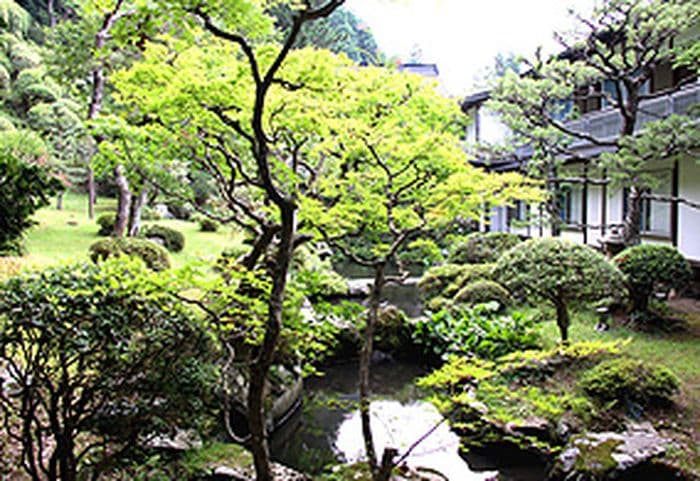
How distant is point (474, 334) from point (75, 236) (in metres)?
13.5

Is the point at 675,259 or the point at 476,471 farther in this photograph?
the point at 675,259

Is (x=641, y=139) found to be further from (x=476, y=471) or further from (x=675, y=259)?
(x=476, y=471)

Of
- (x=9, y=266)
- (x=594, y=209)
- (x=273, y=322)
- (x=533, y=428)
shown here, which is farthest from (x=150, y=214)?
(x=273, y=322)

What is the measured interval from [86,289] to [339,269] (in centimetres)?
2048

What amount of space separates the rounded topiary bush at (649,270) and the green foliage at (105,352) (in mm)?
8360

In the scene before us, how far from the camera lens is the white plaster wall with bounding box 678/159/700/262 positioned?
13.1 m

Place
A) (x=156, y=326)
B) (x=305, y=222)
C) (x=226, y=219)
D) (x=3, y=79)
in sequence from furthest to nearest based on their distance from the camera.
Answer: (x=3, y=79) < (x=305, y=222) < (x=226, y=219) < (x=156, y=326)

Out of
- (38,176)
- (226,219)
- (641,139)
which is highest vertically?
(641,139)

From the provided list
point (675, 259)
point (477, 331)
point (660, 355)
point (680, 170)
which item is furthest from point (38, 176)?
point (680, 170)

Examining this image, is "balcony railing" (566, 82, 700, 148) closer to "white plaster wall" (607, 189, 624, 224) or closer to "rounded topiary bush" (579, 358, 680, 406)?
"white plaster wall" (607, 189, 624, 224)

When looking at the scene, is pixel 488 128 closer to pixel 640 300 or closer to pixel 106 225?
pixel 640 300

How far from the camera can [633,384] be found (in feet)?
21.1

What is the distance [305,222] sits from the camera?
6.39m

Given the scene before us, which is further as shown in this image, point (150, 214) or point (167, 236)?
point (150, 214)
